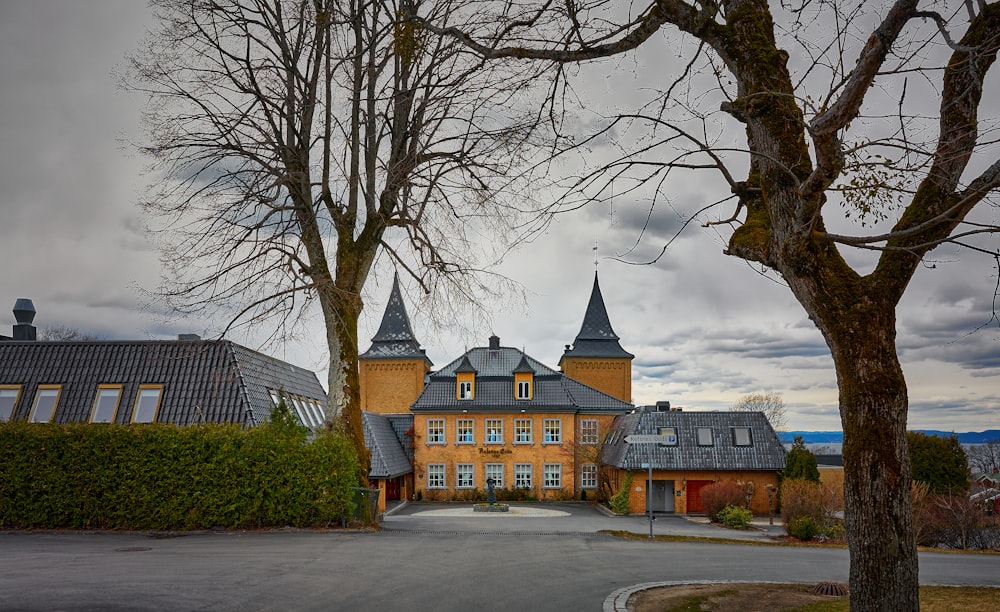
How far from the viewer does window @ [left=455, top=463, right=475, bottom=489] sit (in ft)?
167

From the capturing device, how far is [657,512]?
42938 mm

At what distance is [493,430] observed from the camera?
51.9 metres

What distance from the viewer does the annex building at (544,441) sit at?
142 ft

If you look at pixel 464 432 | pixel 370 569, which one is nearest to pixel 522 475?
pixel 464 432

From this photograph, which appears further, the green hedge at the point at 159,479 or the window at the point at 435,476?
the window at the point at 435,476

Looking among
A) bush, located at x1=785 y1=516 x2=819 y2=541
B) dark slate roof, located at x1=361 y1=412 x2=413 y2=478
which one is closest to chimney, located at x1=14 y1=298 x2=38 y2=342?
dark slate roof, located at x1=361 y1=412 x2=413 y2=478

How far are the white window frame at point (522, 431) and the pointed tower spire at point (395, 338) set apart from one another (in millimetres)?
13436

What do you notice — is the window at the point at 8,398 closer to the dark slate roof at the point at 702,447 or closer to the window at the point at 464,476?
the dark slate roof at the point at 702,447

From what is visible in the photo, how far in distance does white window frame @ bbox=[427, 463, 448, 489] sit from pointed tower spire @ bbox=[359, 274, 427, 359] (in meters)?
13.0

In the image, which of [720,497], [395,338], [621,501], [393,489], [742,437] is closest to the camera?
[720,497]

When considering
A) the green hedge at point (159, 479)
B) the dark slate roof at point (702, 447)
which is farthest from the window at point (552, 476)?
the green hedge at point (159, 479)

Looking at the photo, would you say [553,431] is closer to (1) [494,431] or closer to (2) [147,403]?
(1) [494,431]

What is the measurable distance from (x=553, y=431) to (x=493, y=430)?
12.7ft

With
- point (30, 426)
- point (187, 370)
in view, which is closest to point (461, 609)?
point (30, 426)
